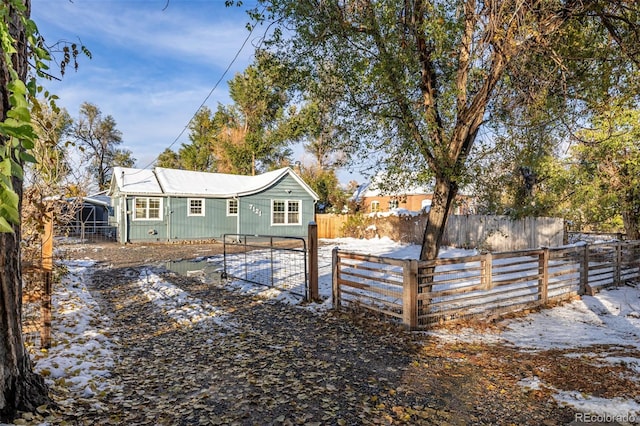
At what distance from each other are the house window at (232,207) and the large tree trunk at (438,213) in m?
15.9

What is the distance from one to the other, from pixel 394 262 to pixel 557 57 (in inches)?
155

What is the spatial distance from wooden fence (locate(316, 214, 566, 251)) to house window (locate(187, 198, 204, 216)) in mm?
8754

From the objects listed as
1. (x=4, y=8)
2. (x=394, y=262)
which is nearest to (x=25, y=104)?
(x=4, y=8)

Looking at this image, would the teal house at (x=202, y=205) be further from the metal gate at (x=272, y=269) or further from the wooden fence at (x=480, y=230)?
the metal gate at (x=272, y=269)

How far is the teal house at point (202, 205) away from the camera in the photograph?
18.7 meters

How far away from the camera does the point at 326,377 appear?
3.97 meters

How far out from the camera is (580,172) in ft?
38.8

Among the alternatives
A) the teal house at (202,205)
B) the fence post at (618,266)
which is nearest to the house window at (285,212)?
the teal house at (202,205)

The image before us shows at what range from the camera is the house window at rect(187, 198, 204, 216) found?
20016 mm

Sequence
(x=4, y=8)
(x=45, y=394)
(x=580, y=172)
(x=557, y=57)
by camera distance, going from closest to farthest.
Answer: (x=4, y=8)
(x=45, y=394)
(x=557, y=57)
(x=580, y=172)

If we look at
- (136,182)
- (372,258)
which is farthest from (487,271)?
(136,182)

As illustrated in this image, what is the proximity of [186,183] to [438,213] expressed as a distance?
16.9 metres

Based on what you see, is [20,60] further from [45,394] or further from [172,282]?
[172,282]

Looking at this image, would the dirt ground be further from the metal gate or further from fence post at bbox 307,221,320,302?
the metal gate
